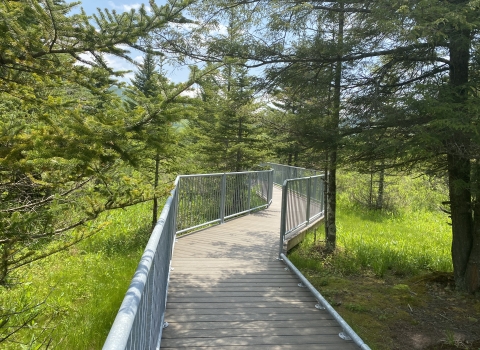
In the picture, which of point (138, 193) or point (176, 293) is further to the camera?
point (176, 293)

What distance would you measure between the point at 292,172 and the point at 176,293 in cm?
1134

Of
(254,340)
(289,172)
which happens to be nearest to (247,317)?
(254,340)

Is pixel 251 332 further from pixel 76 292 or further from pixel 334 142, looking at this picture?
pixel 76 292

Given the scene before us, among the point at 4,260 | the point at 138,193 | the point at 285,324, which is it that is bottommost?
the point at 285,324

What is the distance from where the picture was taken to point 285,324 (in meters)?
4.09

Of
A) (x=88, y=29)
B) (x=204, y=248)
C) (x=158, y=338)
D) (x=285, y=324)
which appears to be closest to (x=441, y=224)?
(x=204, y=248)

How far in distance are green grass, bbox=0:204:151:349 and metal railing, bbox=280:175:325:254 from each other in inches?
117

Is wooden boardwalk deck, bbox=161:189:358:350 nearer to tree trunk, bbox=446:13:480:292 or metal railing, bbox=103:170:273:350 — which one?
metal railing, bbox=103:170:273:350

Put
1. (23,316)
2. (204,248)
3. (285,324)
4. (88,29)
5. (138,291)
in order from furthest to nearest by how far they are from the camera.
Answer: (204,248) → (23,316) → (285,324) → (88,29) → (138,291)

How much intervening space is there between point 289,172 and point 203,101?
11.9 meters

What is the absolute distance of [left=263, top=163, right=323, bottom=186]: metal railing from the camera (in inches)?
573

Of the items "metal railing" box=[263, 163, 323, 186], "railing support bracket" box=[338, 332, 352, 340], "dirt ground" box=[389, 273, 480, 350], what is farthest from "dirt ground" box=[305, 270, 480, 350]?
"metal railing" box=[263, 163, 323, 186]

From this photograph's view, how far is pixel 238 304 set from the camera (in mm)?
4590

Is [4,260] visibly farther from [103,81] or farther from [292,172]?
[292,172]
